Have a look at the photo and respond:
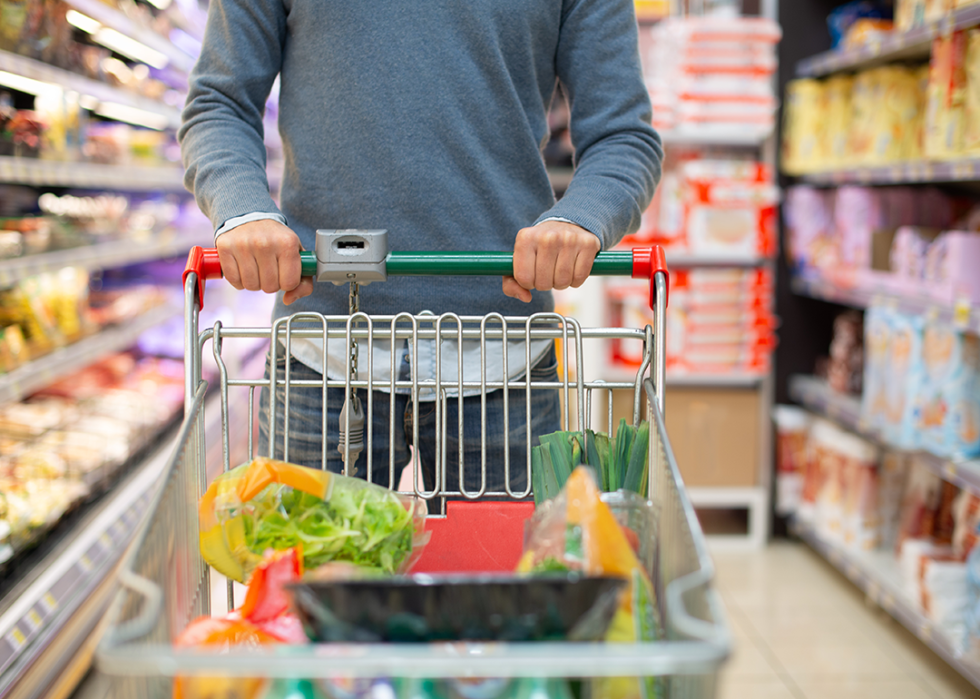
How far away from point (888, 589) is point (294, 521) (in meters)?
2.28

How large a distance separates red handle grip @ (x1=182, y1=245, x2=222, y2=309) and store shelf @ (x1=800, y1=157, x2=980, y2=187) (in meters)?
1.89

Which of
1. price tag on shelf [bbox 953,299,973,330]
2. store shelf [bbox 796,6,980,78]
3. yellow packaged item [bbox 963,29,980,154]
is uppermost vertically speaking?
store shelf [bbox 796,6,980,78]

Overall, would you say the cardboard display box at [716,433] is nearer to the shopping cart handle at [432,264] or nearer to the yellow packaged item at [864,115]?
the yellow packaged item at [864,115]

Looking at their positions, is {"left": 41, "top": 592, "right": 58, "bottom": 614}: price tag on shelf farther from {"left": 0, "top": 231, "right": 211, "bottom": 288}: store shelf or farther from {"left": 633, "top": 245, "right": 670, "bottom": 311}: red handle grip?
{"left": 633, "top": 245, "right": 670, "bottom": 311}: red handle grip

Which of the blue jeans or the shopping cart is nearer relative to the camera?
the shopping cart

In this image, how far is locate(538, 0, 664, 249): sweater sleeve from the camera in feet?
4.23

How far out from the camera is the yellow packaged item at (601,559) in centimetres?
68

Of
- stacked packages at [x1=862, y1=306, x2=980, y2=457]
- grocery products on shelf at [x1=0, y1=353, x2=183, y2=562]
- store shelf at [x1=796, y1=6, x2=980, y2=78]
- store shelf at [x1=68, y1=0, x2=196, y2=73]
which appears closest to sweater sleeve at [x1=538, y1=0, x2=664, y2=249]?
store shelf at [x1=68, y1=0, x2=196, y2=73]

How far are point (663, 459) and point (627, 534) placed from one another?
8cm

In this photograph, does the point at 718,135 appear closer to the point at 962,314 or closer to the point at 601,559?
the point at 962,314

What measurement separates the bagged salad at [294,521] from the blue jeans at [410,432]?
314 mm

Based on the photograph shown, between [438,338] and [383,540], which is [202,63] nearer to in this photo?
[438,338]

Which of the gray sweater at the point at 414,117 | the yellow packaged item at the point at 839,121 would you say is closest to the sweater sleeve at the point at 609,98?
the gray sweater at the point at 414,117

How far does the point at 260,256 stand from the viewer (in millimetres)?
1061
